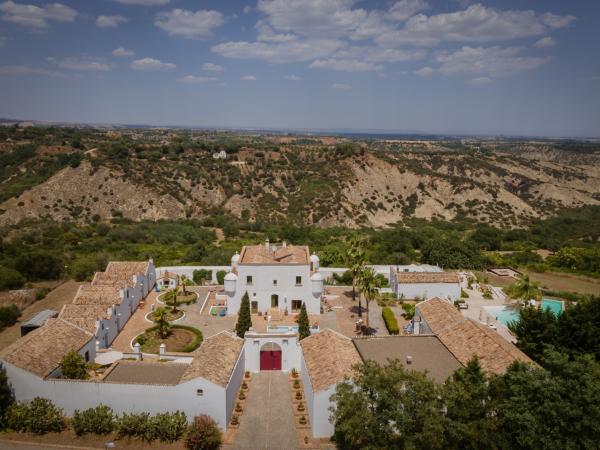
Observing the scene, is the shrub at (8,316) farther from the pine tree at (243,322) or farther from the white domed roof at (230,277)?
the pine tree at (243,322)

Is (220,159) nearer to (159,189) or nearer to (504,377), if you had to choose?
(159,189)

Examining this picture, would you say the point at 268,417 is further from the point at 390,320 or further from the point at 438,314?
the point at 390,320

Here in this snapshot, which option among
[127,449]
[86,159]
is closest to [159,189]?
[86,159]

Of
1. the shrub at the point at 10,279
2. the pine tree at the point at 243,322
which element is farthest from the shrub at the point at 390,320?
the shrub at the point at 10,279

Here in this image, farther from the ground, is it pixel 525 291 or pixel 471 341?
pixel 471 341

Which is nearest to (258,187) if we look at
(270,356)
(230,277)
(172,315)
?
(230,277)

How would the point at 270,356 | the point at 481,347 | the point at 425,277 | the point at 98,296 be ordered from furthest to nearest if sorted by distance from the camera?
the point at 425,277 < the point at 98,296 < the point at 270,356 < the point at 481,347
